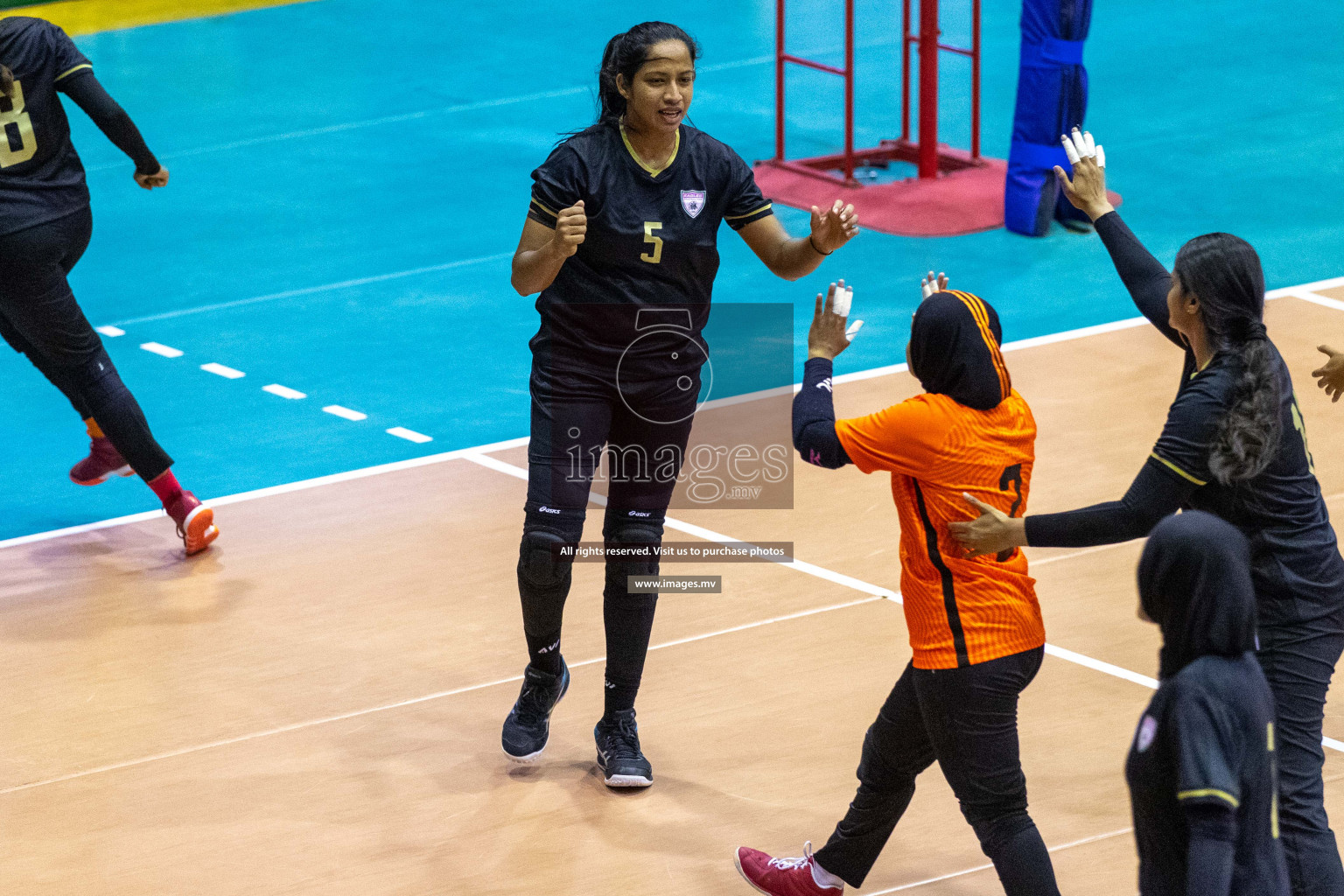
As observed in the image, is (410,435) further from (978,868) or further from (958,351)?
(958,351)

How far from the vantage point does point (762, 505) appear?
25.0 feet

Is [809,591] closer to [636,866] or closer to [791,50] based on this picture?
[636,866]

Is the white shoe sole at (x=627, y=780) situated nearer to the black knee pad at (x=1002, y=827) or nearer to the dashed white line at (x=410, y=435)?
the black knee pad at (x=1002, y=827)

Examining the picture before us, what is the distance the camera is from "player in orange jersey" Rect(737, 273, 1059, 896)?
4.06 metres

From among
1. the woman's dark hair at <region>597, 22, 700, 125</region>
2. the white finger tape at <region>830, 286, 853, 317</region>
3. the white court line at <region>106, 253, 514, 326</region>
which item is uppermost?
the woman's dark hair at <region>597, 22, 700, 125</region>

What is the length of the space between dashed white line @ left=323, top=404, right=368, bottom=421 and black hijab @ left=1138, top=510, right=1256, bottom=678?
6.16 m

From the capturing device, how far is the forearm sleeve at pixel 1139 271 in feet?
14.5

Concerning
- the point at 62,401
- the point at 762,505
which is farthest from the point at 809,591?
the point at 62,401

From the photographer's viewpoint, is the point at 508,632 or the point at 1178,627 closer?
the point at 1178,627

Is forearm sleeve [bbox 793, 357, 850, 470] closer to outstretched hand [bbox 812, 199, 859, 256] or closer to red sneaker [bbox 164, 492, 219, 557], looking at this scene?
outstretched hand [bbox 812, 199, 859, 256]

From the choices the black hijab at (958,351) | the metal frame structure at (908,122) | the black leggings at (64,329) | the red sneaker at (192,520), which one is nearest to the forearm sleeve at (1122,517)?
the black hijab at (958,351)

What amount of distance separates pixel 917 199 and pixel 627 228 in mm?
7333

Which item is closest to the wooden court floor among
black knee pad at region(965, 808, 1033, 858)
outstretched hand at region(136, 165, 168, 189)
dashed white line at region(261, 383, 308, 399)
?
black knee pad at region(965, 808, 1033, 858)

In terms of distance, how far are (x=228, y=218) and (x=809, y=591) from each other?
23.0ft
